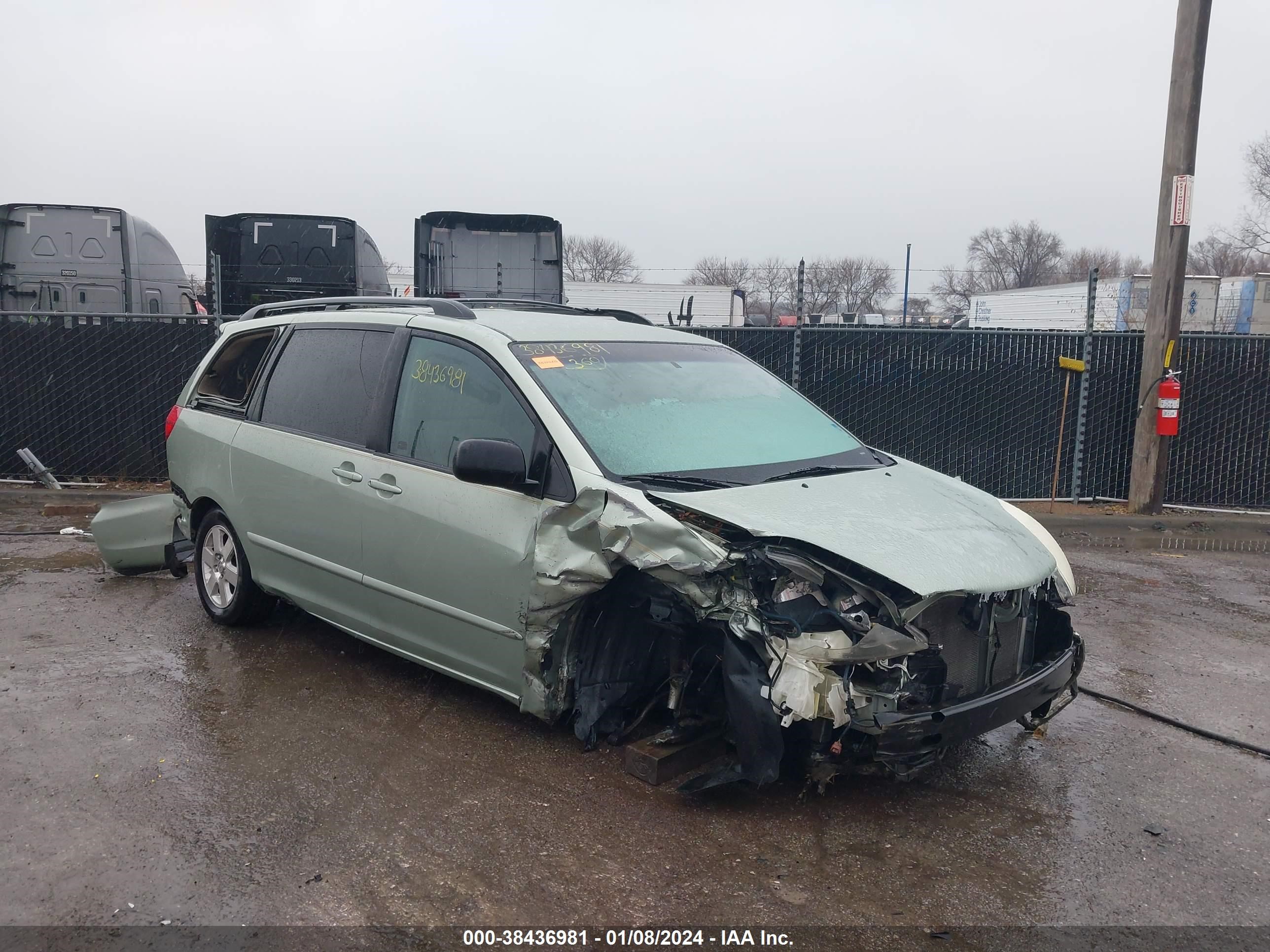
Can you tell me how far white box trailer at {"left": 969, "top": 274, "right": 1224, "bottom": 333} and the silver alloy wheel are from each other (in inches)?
879

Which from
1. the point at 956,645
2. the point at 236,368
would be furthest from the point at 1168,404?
the point at 236,368

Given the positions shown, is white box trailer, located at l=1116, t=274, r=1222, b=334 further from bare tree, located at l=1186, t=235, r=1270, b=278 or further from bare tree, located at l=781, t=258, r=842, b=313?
bare tree, located at l=1186, t=235, r=1270, b=278

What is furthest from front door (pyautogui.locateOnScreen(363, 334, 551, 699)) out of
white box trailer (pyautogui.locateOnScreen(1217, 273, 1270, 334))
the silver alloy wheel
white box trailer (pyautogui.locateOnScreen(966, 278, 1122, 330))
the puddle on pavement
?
white box trailer (pyautogui.locateOnScreen(966, 278, 1122, 330))

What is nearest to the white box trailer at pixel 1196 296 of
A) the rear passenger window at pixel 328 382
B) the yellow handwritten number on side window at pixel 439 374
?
the rear passenger window at pixel 328 382

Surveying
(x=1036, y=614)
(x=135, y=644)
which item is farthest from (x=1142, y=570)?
(x=135, y=644)

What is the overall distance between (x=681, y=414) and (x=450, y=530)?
1.11m

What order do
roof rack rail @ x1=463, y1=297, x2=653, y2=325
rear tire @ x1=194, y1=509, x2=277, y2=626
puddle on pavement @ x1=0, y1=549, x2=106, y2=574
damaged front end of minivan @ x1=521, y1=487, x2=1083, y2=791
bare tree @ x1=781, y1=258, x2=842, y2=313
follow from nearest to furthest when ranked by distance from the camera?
damaged front end of minivan @ x1=521, y1=487, x2=1083, y2=791 → roof rack rail @ x1=463, y1=297, x2=653, y2=325 → rear tire @ x1=194, y1=509, x2=277, y2=626 → puddle on pavement @ x1=0, y1=549, x2=106, y2=574 → bare tree @ x1=781, y1=258, x2=842, y2=313

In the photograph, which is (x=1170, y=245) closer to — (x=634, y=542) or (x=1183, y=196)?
(x=1183, y=196)

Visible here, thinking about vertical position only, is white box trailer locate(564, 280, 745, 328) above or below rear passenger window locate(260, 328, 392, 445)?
above

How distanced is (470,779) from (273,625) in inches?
93.8

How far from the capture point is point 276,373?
5387 millimetres

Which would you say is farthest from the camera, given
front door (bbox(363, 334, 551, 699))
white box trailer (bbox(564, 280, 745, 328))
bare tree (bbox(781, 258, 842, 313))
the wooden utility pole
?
white box trailer (bbox(564, 280, 745, 328))

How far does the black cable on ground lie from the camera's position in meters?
4.40

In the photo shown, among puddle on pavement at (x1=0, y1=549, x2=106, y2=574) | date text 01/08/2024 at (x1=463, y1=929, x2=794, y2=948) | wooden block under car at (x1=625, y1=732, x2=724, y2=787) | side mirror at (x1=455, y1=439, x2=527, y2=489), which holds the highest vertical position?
side mirror at (x1=455, y1=439, x2=527, y2=489)
